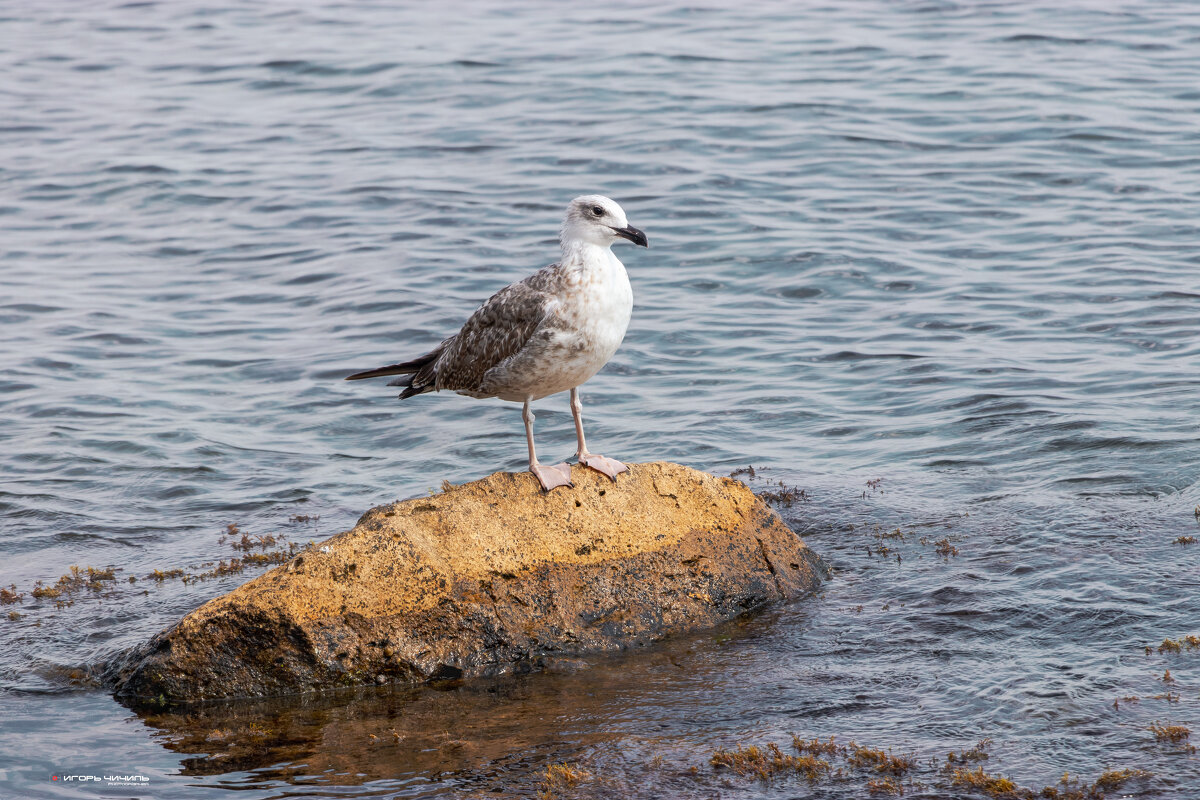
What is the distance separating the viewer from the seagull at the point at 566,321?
693 centimetres

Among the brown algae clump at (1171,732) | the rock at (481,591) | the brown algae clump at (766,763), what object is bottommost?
the brown algae clump at (766,763)

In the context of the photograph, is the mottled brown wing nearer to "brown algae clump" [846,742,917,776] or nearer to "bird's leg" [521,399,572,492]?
"bird's leg" [521,399,572,492]

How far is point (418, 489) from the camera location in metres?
10.4

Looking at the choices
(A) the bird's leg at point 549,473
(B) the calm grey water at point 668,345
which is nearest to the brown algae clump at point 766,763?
(B) the calm grey water at point 668,345

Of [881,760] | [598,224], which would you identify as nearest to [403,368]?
[598,224]

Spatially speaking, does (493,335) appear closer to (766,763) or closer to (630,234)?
(630,234)

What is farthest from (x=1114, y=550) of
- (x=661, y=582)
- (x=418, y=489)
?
(x=418, y=489)

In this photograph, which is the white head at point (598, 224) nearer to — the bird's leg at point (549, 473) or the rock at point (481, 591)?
the bird's leg at point (549, 473)

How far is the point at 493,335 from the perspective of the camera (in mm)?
7402

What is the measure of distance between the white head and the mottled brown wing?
1.32ft

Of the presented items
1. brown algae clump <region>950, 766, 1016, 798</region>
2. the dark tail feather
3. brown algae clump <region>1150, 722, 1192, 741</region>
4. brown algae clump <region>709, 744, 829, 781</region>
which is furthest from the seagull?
brown algae clump <region>1150, 722, 1192, 741</region>

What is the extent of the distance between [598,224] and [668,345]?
6246 millimetres

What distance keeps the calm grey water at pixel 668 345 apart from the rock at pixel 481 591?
0.26m

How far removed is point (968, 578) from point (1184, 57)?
17.4 meters
